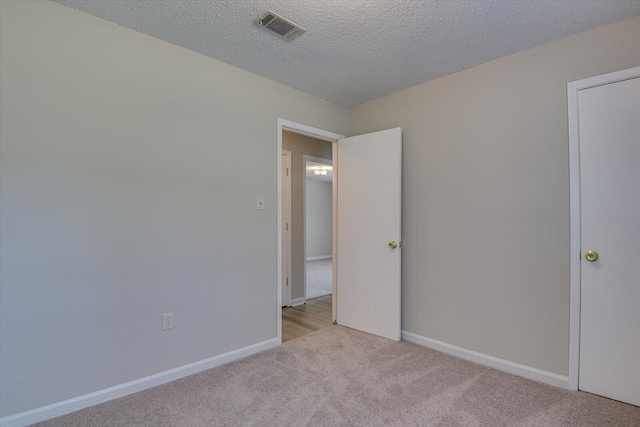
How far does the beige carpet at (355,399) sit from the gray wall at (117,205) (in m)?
0.27

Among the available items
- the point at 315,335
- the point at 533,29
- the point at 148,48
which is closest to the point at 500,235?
the point at 533,29

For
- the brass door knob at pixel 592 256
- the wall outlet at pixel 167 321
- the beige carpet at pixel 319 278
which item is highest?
Result: the brass door knob at pixel 592 256

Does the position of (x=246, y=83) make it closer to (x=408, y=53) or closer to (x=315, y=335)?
(x=408, y=53)

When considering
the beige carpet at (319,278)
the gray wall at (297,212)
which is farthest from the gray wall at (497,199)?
the beige carpet at (319,278)

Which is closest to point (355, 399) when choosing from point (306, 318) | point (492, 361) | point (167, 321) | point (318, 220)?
point (492, 361)

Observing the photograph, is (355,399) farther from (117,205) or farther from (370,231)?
(117,205)

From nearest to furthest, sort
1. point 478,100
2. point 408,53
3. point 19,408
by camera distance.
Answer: point 19,408
point 408,53
point 478,100

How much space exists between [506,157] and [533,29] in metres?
0.87

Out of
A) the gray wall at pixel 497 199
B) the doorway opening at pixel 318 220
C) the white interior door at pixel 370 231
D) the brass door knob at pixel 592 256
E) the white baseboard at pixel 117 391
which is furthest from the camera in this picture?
the doorway opening at pixel 318 220

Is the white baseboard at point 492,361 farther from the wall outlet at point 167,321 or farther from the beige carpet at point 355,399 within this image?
the wall outlet at point 167,321

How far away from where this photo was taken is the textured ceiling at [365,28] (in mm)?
1866


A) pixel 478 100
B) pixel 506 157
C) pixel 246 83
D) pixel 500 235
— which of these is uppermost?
pixel 246 83

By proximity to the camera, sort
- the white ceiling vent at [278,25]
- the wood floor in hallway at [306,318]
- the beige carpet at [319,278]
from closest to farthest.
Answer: the white ceiling vent at [278,25], the wood floor in hallway at [306,318], the beige carpet at [319,278]

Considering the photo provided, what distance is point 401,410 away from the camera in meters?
1.93
